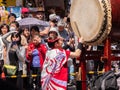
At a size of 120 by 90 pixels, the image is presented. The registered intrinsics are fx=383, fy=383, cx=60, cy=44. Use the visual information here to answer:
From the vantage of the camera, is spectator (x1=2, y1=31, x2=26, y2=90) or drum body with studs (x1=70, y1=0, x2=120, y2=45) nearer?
drum body with studs (x1=70, y1=0, x2=120, y2=45)

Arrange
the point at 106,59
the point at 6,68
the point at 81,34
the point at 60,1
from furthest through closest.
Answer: the point at 60,1 → the point at 6,68 → the point at 81,34 → the point at 106,59

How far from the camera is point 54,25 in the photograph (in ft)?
26.9

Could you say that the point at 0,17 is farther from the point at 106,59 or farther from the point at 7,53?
the point at 106,59

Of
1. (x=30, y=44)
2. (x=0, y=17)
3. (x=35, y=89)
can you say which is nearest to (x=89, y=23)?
(x=30, y=44)

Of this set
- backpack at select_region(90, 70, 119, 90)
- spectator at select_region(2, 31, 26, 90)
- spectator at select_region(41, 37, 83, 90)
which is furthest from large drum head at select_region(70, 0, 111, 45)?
spectator at select_region(2, 31, 26, 90)

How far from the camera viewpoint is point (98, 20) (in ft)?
16.4

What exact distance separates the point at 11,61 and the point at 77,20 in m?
1.57

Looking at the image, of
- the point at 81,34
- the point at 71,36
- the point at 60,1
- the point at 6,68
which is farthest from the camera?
the point at 60,1

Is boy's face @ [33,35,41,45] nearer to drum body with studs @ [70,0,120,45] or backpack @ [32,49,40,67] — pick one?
backpack @ [32,49,40,67]

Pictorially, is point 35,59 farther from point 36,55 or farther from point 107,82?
point 107,82

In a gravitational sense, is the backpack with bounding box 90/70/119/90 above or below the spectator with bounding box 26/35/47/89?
below

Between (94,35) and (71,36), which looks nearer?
(94,35)

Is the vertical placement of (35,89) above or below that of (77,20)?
below

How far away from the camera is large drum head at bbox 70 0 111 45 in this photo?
16.2ft
